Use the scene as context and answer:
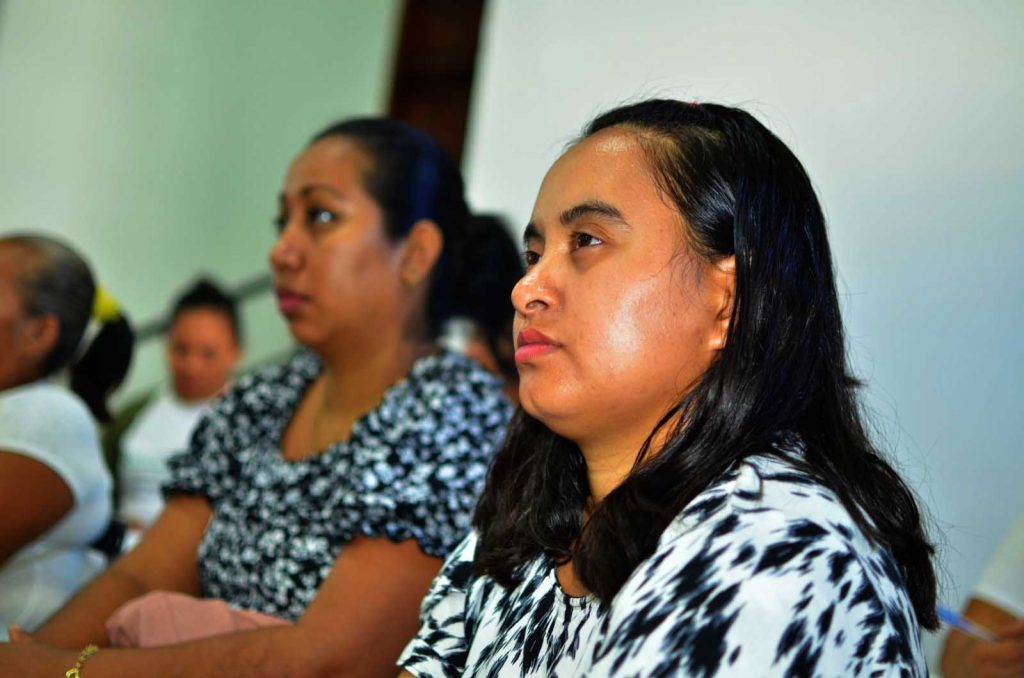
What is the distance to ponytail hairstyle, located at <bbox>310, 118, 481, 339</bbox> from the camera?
2.00 m

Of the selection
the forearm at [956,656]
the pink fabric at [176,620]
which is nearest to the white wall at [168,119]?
the pink fabric at [176,620]

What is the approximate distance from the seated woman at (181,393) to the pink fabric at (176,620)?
1937mm

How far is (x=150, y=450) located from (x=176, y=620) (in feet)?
7.30

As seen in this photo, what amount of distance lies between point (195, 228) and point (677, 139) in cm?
445

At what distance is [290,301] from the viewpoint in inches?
76.8

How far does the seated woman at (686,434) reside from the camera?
2.91ft

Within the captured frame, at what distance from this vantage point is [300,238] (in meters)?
1.96

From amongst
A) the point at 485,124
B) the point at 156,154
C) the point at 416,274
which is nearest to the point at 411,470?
the point at 416,274

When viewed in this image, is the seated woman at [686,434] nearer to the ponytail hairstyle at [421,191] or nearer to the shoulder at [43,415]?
the ponytail hairstyle at [421,191]

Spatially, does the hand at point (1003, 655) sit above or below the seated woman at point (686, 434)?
below

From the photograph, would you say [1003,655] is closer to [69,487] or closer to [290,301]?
[290,301]

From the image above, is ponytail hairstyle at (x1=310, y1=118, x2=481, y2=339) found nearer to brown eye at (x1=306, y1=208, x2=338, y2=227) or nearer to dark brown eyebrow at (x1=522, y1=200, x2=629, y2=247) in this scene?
brown eye at (x1=306, y1=208, x2=338, y2=227)

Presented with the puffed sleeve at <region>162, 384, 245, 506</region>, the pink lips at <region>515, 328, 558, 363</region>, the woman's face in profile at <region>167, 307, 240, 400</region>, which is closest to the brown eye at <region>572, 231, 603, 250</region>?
the pink lips at <region>515, 328, 558, 363</region>

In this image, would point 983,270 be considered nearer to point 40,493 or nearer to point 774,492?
point 774,492
